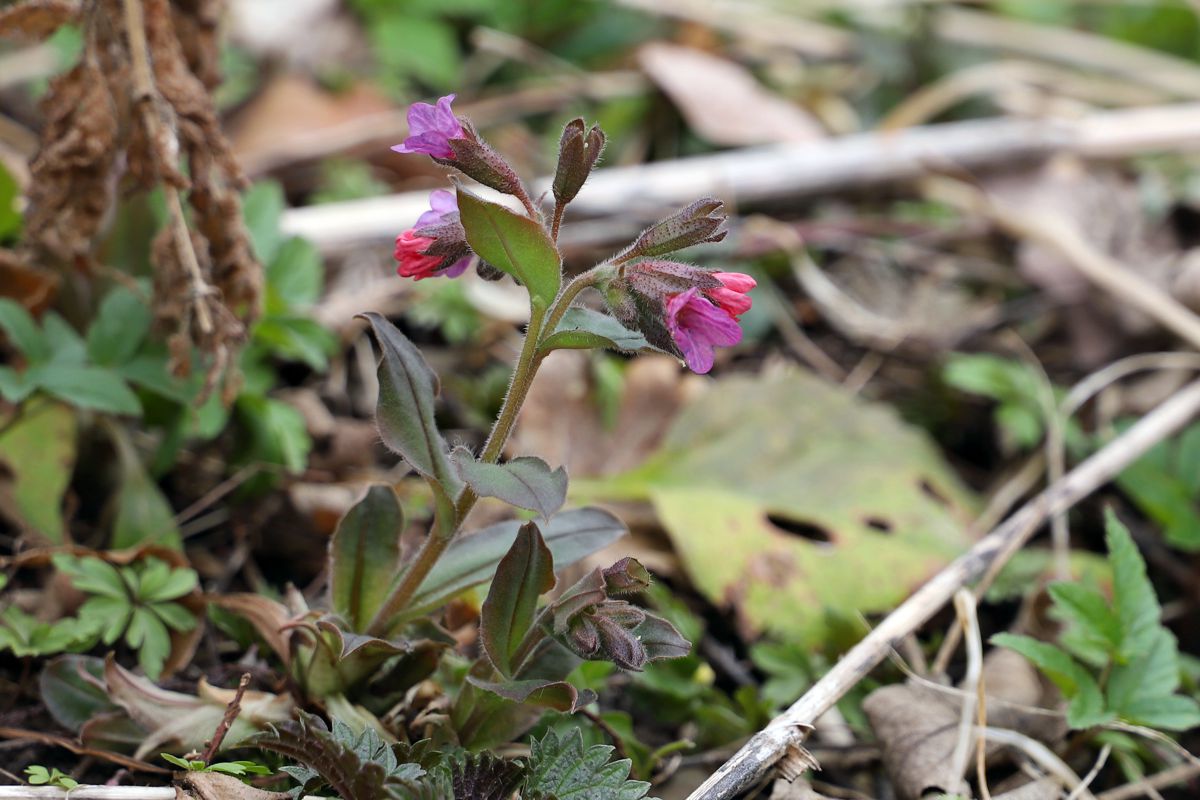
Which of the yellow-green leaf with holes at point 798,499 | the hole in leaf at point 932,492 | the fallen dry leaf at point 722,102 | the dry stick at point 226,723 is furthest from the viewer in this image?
the fallen dry leaf at point 722,102

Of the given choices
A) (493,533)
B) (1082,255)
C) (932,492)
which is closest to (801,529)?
(932,492)

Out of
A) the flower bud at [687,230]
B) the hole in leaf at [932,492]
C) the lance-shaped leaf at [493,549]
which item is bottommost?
the hole in leaf at [932,492]

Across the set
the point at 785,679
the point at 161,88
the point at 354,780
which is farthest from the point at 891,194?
the point at 354,780

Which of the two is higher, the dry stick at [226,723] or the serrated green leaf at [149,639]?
the dry stick at [226,723]

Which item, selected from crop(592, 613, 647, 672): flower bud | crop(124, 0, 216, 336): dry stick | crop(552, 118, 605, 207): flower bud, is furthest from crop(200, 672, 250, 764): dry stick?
crop(552, 118, 605, 207): flower bud

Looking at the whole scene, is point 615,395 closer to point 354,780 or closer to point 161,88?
point 161,88

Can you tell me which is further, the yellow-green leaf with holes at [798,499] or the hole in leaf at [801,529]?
the hole in leaf at [801,529]

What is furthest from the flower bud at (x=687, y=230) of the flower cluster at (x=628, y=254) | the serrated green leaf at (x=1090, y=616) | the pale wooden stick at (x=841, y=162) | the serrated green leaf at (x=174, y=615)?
the pale wooden stick at (x=841, y=162)

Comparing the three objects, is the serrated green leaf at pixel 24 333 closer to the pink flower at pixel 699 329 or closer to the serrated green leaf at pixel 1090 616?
the pink flower at pixel 699 329
